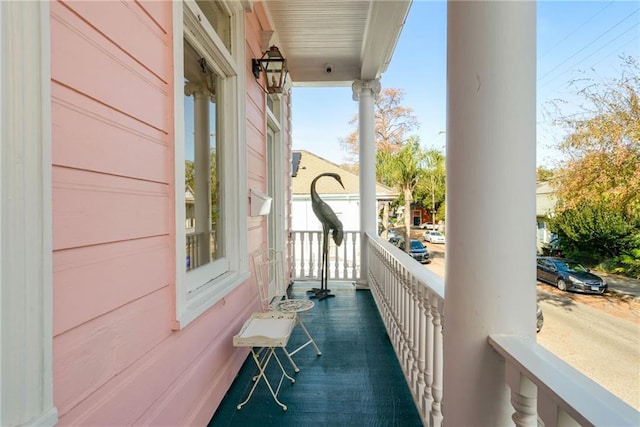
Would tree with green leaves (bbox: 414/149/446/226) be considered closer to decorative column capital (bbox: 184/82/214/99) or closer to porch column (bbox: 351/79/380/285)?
porch column (bbox: 351/79/380/285)

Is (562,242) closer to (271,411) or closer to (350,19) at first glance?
(271,411)

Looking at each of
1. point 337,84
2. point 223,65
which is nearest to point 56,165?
point 223,65

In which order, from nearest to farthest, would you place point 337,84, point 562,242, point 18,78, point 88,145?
point 18,78 < point 88,145 < point 562,242 < point 337,84

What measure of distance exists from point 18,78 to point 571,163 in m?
2.20

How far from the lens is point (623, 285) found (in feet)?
4.58

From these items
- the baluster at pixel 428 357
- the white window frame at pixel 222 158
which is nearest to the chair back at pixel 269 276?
the white window frame at pixel 222 158

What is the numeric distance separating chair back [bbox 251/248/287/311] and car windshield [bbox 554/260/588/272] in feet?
6.81

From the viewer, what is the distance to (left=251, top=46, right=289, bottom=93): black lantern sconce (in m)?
3.03

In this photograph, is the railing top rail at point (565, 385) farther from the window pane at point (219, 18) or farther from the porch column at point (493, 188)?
the window pane at point (219, 18)

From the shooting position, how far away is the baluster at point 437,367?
5.08ft

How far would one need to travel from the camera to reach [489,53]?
914 mm

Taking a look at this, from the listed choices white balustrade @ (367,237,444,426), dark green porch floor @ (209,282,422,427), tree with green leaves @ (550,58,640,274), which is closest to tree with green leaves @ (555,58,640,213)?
tree with green leaves @ (550,58,640,274)

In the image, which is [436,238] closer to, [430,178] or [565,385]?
[565,385]

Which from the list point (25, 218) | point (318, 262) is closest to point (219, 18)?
point (25, 218)
